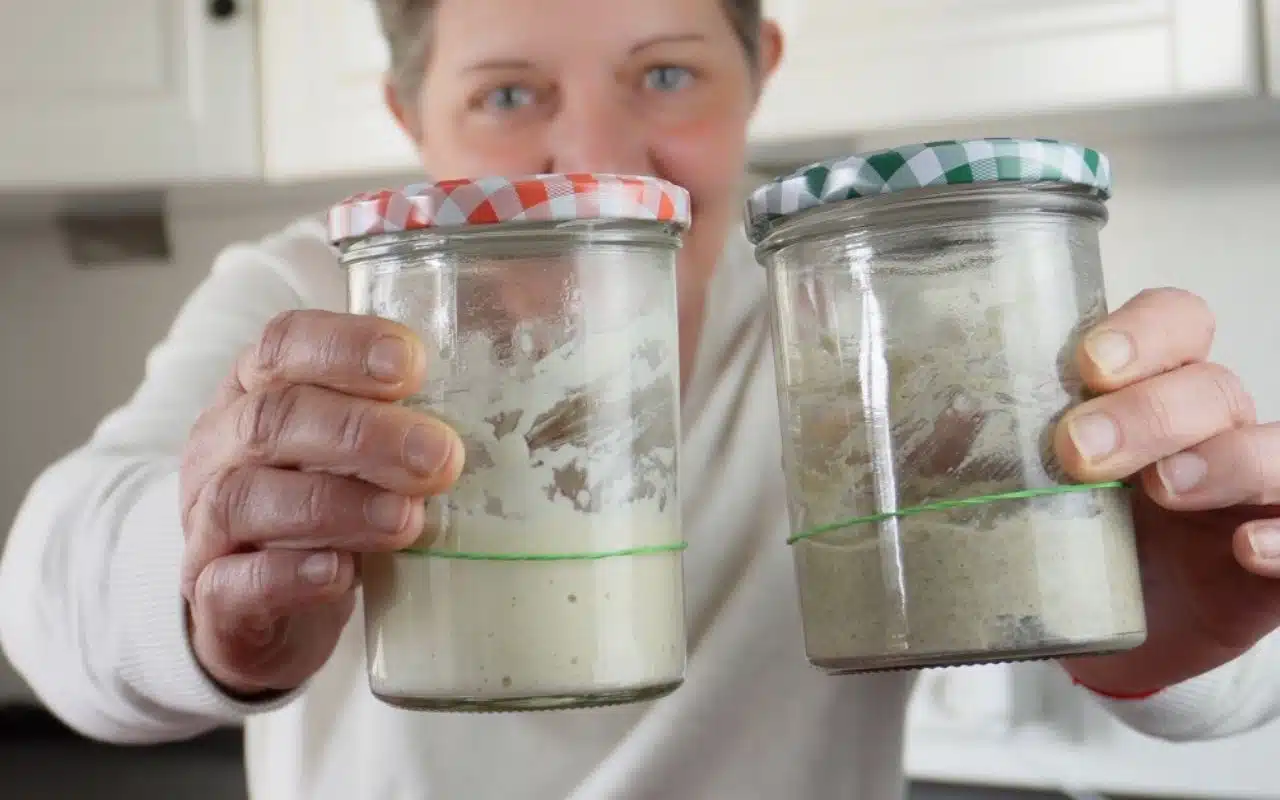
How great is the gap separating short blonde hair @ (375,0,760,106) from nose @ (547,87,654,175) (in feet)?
0.40

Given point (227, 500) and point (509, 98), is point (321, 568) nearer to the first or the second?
point (227, 500)

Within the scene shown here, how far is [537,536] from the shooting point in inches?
18.2

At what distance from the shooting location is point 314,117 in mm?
1450

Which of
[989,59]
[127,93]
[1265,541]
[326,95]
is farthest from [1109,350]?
[127,93]

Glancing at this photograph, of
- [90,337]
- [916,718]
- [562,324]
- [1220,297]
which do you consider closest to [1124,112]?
[1220,297]

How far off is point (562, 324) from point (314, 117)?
1.08 metres

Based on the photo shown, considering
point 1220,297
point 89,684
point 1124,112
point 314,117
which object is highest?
point 314,117

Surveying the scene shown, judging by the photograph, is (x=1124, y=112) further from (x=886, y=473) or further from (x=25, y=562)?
(x=25, y=562)

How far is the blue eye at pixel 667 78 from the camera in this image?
0.79 m

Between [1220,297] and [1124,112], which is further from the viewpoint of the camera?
[1220,297]

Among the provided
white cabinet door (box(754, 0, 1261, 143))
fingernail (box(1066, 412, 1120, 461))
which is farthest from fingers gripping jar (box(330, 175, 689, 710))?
white cabinet door (box(754, 0, 1261, 143))

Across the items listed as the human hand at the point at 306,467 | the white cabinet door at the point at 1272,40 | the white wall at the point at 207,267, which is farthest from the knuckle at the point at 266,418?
the white wall at the point at 207,267

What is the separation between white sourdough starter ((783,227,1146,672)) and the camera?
0.46 m

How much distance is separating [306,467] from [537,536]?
0.32 ft
